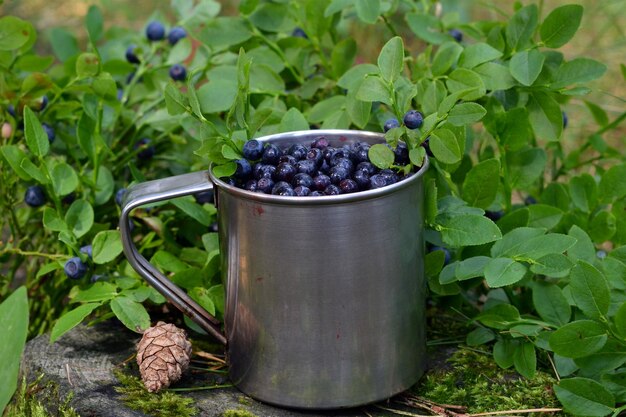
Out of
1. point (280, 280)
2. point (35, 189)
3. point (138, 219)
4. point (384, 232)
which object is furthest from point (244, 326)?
point (35, 189)

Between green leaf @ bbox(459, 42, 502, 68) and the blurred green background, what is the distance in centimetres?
36

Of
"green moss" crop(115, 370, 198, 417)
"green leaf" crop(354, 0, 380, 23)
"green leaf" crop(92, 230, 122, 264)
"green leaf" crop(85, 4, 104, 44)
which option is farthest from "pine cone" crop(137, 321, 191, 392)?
"green leaf" crop(85, 4, 104, 44)

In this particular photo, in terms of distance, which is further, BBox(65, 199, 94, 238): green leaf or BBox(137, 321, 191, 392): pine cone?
BBox(65, 199, 94, 238): green leaf

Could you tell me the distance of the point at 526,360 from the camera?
114 cm

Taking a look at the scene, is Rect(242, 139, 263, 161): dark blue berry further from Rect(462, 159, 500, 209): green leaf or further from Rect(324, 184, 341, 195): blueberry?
Rect(462, 159, 500, 209): green leaf

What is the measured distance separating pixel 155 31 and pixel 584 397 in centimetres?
113

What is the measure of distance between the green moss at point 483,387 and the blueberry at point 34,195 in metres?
0.74

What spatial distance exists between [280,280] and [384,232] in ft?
0.47

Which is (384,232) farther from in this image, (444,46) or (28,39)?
(28,39)

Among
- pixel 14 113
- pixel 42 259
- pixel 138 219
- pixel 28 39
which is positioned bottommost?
pixel 42 259

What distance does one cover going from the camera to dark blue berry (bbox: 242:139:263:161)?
42.5 inches

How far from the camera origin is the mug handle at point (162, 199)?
3.49 feet

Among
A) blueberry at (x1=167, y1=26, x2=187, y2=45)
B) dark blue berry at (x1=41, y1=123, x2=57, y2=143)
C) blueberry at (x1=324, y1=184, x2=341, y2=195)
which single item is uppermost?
blueberry at (x1=324, y1=184, x2=341, y2=195)

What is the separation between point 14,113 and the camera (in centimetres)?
148
